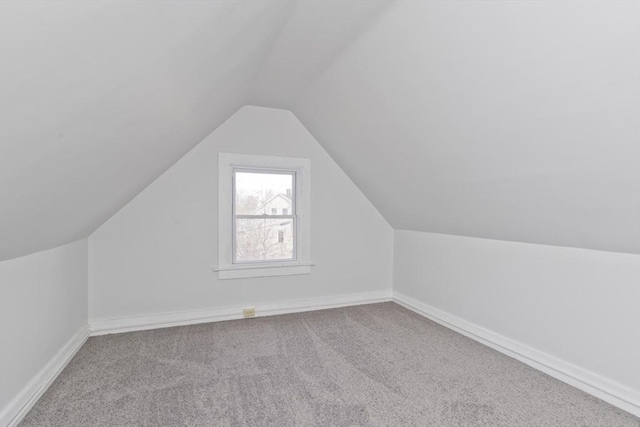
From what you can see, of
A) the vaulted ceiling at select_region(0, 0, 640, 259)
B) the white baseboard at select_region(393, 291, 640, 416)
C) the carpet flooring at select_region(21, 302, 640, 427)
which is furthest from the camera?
the white baseboard at select_region(393, 291, 640, 416)

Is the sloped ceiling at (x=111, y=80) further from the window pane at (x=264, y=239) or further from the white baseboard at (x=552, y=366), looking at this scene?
the white baseboard at (x=552, y=366)

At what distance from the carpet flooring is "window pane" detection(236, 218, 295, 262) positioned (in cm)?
90

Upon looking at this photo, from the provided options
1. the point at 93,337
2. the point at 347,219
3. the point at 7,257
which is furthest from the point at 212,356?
the point at 347,219

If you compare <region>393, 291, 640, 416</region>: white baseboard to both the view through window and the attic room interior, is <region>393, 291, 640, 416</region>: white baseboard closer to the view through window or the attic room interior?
the attic room interior

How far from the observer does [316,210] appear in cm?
398

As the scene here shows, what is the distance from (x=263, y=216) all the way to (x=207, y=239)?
671 mm

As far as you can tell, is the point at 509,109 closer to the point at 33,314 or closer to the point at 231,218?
the point at 231,218

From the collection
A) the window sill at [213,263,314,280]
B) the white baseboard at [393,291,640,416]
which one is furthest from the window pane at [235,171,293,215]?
the white baseboard at [393,291,640,416]

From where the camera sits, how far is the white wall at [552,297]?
2076 mm

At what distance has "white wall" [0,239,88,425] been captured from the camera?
1787mm

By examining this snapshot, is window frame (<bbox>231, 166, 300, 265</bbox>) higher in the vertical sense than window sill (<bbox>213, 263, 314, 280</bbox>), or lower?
higher

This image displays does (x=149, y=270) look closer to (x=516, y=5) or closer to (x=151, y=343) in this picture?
(x=151, y=343)

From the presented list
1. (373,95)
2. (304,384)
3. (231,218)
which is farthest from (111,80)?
(231,218)

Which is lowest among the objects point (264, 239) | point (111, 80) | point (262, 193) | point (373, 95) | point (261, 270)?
point (261, 270)
